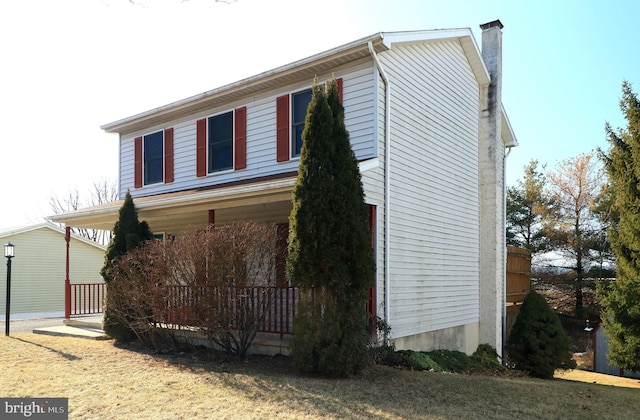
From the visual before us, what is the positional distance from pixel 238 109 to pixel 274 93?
114 cm

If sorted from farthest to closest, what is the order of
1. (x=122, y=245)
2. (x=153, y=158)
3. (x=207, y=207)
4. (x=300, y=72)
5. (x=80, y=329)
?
1. (x=153, y=158)
2. (x=80, y=329)
3. (x=122, y=245)
4. (x=300, y=72)
5. (x=207, y=207)

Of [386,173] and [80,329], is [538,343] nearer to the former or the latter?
[386,173]

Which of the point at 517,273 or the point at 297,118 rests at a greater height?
the point at 297,118

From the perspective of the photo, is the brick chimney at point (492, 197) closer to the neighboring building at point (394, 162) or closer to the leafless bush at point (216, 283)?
the neighboring building at point (394, 162)

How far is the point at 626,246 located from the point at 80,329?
12473 millimetres

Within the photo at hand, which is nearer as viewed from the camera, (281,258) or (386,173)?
(281,258)

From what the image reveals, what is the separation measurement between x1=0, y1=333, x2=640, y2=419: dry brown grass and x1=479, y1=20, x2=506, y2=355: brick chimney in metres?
4.87

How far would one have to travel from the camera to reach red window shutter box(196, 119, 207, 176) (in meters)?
12.3

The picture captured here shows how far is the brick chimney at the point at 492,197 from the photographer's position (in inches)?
500

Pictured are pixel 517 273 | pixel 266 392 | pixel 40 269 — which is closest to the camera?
pixel 266 392

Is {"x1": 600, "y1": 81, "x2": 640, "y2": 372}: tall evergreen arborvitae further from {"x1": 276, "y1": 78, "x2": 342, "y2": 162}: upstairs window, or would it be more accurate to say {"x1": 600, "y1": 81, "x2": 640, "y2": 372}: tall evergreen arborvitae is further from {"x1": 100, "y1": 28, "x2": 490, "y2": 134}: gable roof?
{"x1": 276, "y1": 78, "x2": 342, "y2": 162}: upstairs window

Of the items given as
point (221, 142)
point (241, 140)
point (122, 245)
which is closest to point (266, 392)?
point (122, 245)

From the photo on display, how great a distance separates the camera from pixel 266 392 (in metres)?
6.09

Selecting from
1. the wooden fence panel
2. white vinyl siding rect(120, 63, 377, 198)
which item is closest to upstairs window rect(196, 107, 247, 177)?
white vinyl siding rect(120, 63, 377, 198)
